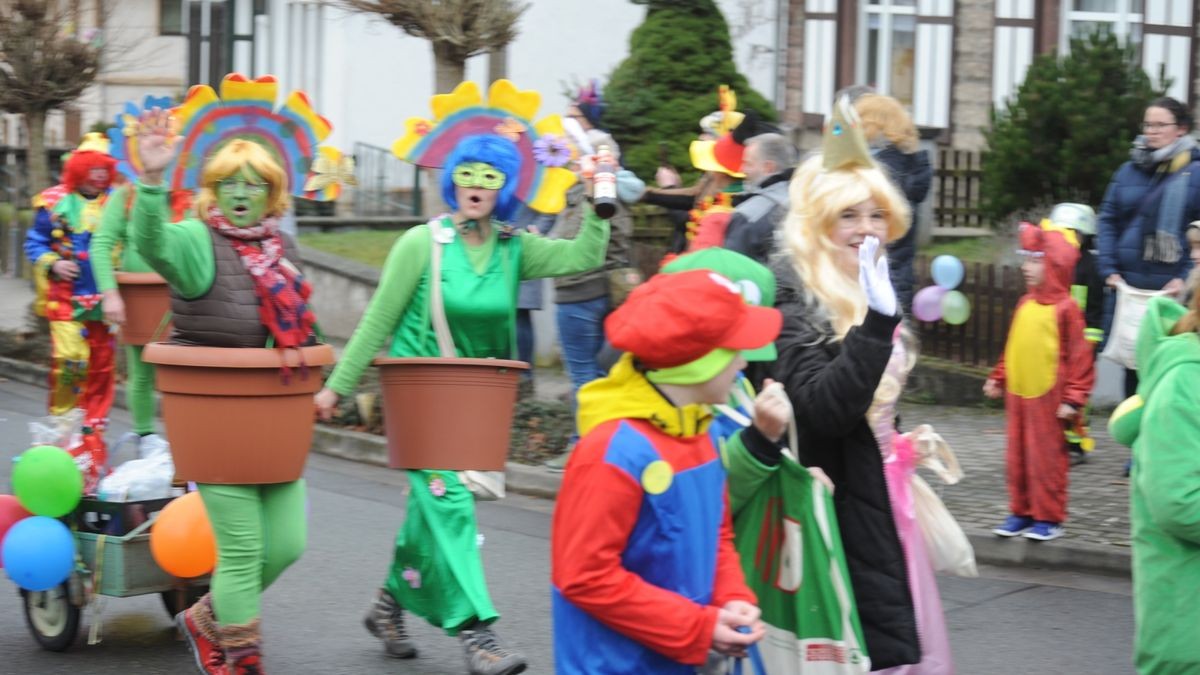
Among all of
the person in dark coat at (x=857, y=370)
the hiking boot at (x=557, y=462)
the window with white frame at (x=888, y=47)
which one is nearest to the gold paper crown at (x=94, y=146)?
the hiking boot at (x=557, y=462)

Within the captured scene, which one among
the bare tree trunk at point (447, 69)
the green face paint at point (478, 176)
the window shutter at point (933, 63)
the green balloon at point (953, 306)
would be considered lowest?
the green balloon at point (953, 306)

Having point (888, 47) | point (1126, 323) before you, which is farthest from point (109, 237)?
point (888, 47)

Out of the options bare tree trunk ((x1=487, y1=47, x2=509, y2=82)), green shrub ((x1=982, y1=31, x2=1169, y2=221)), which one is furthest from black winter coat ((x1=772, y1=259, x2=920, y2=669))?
green shrub ((x1=982, y1=31, x2=1169, y2=221))

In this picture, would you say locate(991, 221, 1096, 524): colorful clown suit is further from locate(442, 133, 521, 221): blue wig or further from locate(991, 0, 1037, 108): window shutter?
locate(991, 0, 1037, 108): window shutter

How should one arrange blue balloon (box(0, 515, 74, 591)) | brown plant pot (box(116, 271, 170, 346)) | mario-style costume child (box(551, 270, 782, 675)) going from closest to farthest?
mario-style costume child (box(551, 270, 782, 675))
blue balloon (box(0, 515, 74, 591))
brown plant pot (box(116, 271, 170, 346))

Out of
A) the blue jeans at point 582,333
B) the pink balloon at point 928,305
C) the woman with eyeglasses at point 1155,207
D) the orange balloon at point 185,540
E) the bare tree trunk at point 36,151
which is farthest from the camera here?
the bare tree trunk at point 36,151

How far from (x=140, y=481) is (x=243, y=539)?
38.9 inches

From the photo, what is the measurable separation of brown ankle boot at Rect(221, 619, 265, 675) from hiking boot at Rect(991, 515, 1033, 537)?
3950 mm

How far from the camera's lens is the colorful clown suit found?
24.6 ft

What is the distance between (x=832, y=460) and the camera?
3857 millimetres

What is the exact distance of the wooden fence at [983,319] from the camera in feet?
39.7

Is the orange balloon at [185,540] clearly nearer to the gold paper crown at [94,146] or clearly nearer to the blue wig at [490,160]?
the blue wig at [490,160]

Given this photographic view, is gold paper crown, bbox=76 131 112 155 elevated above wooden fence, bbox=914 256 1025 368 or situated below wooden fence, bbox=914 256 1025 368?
above

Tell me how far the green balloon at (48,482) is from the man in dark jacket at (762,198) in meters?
2.50
